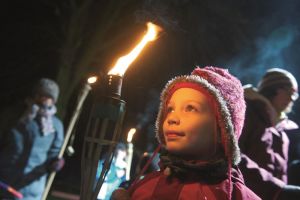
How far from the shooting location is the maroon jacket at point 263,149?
296 cm

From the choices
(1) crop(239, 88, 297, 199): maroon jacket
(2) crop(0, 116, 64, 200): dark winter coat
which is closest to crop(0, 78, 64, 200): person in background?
(2) crop(0, 116, 64, 200): dark winter coat

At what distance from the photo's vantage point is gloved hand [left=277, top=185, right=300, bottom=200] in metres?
2.86

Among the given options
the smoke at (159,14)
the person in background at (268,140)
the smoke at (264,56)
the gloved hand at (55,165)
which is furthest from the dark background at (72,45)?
the smoke at (159,14)

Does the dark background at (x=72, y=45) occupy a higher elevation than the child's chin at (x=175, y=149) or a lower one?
higher

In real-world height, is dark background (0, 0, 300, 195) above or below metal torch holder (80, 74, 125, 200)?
above

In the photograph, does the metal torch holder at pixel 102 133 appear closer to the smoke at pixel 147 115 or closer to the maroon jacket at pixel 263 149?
the maroon jacket at pixel 263 149

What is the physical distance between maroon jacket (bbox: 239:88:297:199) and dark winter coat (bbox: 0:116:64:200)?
100 inches

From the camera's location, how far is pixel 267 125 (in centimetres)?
332

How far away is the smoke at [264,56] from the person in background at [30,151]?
122 inches

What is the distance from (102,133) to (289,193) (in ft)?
5.83

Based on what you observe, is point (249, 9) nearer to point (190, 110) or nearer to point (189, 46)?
point (189, 46)

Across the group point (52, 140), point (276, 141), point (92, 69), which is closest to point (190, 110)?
point (276, 141)

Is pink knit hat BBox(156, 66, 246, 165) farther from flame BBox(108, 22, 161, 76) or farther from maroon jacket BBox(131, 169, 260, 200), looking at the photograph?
flame BBox(108, 22, 161, 76)

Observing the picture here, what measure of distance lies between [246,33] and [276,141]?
334 centimetres
